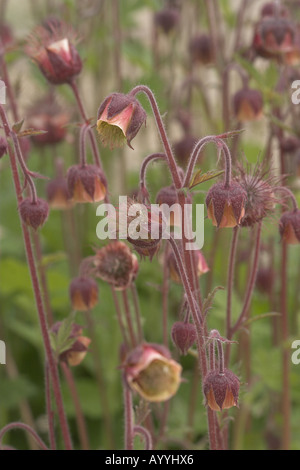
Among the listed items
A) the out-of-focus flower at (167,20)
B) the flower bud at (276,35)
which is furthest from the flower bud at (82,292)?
the out-of-focus flower at (167,20)

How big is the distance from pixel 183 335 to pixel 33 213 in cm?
27

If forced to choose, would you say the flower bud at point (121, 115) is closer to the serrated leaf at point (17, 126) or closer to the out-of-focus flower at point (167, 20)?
the serrated leaf at point (17, 126)

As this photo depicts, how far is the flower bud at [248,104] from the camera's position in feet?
4.82

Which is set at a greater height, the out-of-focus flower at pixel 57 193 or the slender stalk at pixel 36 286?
the out-of-focus flower at pixel 57 193

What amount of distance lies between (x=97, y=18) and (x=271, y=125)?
1.04m

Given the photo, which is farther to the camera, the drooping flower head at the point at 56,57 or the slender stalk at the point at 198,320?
the drooping flower head at the point at 56,57

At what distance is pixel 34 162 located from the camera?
2.51m

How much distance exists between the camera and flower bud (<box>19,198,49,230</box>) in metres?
→ 1.01

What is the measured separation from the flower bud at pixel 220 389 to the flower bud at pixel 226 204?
0.19 meters

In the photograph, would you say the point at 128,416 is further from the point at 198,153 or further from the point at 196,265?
the point at 198,153

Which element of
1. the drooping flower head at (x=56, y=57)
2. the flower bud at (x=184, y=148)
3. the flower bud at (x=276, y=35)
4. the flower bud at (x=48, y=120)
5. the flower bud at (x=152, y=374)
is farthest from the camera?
the flower bud at (x=48, y=120)

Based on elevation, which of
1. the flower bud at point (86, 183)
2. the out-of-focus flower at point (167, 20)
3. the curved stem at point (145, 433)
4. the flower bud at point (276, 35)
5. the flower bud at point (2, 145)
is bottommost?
the curved stem at point (145, 433)
